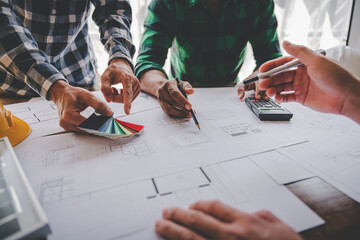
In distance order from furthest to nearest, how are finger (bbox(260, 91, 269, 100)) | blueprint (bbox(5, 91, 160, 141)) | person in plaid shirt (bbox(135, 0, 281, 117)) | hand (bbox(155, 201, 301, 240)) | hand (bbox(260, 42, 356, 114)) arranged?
1. person in plaid shirt (bbox(135, 0, 281, 117))
2. finger (bbox(260, 91, 269, 100))
3. blueprint (bbox(5, 91, 160, 141))
4. hand (bbox(260, 42, 356, 114))
5. hand (bbox(155, 201, 301, 240))

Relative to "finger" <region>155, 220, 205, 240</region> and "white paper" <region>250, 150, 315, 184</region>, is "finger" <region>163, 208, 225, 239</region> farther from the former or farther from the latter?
"white paper" <region>250, 150, 315, 184</region>

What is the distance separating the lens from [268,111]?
639 millimetres

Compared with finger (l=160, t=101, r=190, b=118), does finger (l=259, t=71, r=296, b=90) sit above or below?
above

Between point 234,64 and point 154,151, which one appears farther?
point 234,64

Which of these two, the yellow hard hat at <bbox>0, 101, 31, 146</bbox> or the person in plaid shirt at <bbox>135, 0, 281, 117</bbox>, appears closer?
the yellow hard hat at <bbox>0, 101, 31, 146</bbox>

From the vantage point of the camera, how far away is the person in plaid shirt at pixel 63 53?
0.59 m

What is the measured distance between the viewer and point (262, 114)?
24.4 inches

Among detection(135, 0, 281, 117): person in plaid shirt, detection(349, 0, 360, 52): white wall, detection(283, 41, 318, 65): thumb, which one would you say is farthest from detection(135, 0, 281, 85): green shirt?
detection(349, 0, 360, 52): white wall

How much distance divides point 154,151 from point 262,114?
365 mm

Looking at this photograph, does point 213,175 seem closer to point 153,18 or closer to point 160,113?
point 160,113

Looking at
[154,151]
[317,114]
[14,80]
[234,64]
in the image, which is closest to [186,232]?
[154,151]

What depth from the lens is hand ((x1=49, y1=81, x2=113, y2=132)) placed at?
1.78ft

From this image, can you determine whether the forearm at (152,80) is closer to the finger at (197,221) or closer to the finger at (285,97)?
the finger at (285,97)

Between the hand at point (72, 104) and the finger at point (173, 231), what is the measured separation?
0.38 metres
